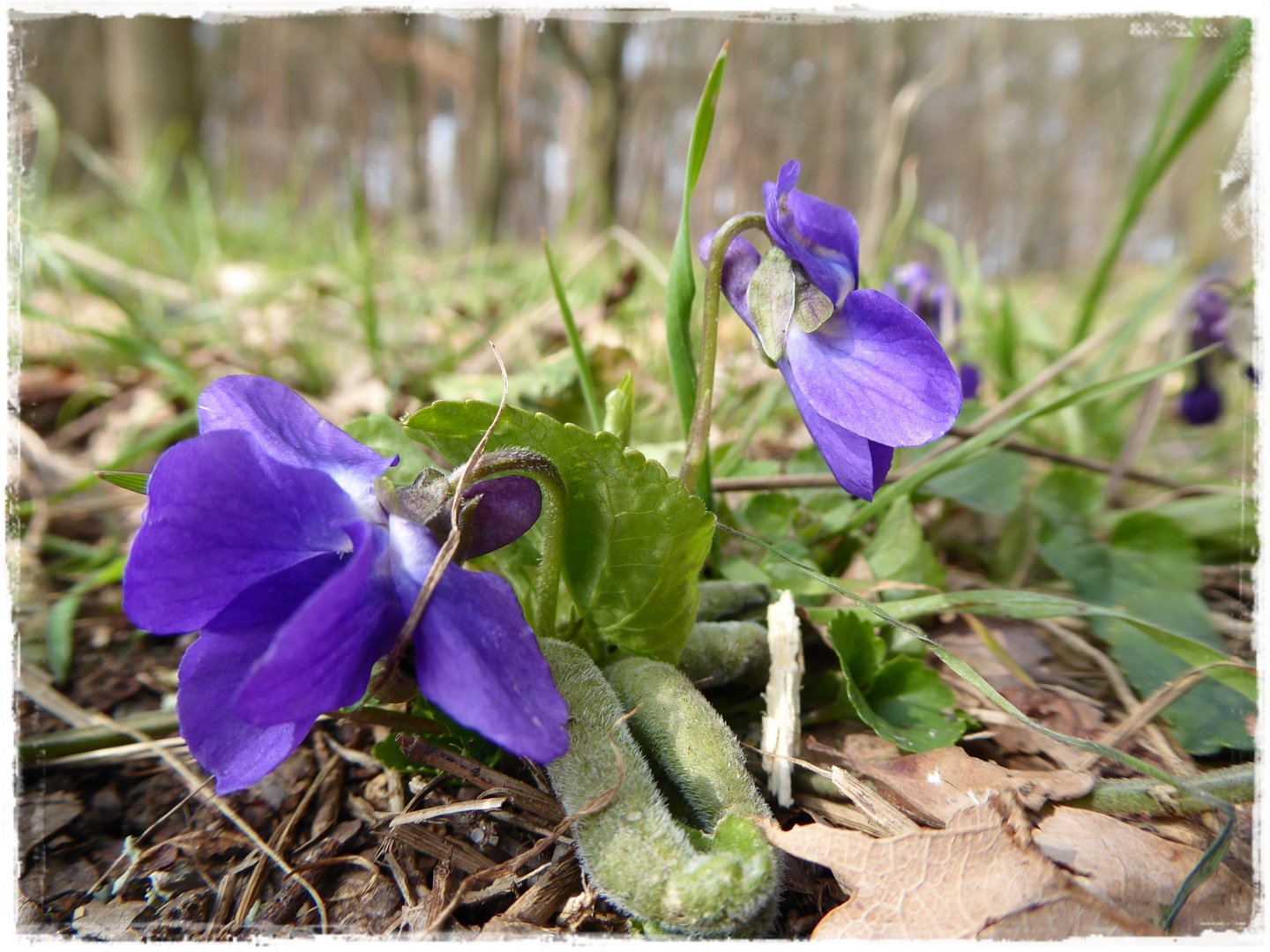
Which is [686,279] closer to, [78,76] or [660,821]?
[660,821]

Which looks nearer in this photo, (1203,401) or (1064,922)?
(1064,922)

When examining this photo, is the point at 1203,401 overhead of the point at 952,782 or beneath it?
overhead

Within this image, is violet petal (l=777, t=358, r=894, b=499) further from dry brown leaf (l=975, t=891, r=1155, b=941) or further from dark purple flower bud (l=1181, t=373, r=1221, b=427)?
dark purple flower bud (l=1181, t=373, r=1221, b=427)

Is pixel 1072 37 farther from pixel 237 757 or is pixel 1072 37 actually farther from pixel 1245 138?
pixel 237 757

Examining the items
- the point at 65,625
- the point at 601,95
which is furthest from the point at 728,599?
the point at 601,95

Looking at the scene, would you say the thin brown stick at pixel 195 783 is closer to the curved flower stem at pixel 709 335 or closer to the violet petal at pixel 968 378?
the curved flower stem at pixel 709 335

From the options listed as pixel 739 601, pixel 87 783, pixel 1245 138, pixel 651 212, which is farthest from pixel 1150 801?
pixel 651 212

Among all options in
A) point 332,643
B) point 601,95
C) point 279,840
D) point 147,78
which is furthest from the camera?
point 147,78
